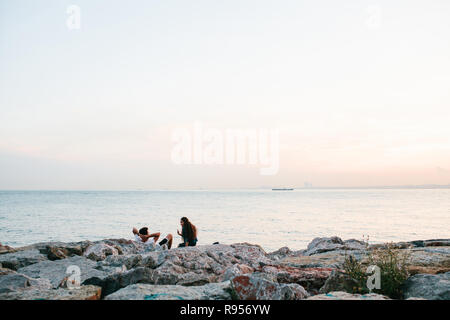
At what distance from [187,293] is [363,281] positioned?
3.07m

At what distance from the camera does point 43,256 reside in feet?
42.0

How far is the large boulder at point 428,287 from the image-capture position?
224 inches

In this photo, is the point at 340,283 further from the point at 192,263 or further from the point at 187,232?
the point at 187,232

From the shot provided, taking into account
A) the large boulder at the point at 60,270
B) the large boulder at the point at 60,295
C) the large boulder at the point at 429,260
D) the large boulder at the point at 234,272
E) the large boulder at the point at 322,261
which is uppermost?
the large boulder at the point at 60,295

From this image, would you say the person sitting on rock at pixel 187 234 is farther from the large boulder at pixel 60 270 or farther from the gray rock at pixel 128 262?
the large boulder at pixel 60 270

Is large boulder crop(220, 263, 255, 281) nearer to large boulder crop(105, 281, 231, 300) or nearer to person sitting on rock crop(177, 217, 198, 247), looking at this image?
large boulder crop(105, 281, 231, 300)

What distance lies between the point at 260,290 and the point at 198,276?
7.90ft

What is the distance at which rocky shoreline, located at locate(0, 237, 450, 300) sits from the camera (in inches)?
217

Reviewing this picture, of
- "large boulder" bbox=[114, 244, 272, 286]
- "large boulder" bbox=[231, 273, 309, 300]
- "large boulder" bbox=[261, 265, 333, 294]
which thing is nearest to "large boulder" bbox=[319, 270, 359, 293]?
"large boulder" bbox=[261, 265, 333, 294]

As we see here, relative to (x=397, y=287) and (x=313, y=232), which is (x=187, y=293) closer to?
(x=397, y=287)

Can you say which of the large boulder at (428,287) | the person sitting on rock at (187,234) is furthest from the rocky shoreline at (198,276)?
the person sitting on rock at (187,234)

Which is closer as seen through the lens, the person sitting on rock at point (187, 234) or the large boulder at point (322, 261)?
the large boulder at point (322, 261)

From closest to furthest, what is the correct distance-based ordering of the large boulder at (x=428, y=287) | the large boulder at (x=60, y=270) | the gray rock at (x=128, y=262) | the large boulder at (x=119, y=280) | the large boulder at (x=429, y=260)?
1. the large boulder at (x=428, y=287)
2. the large boulder at (x=119, y=280)
3. the large boulder at (x=429, y=260)
4. the large boulder at (x=60, y=270)
5. the gray rock at (x=128, y=262)
